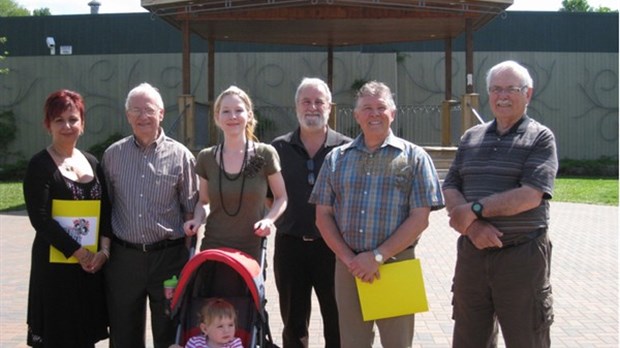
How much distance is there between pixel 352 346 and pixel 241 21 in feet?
41.3

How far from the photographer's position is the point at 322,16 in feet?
49.4

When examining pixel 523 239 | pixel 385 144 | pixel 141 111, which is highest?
pixel 141 111

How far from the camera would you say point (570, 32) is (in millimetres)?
25547

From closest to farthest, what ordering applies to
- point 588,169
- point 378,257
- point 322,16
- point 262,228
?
point 378,257, point 262,228, point 322,16, point 588,169

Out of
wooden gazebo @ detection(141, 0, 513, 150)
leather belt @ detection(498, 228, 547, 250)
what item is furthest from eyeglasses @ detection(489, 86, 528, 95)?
wooden gazebo @ detection(141, 0, 513, 150)

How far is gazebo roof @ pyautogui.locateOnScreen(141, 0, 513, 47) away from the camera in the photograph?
14.2 meters

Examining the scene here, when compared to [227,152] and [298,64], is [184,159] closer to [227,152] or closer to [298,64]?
[227,152]

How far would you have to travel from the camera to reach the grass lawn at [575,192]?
16609 mm

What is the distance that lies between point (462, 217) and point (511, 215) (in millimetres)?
268

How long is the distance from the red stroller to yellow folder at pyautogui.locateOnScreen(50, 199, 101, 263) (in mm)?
760

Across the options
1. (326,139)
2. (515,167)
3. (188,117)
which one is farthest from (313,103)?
(188,117)

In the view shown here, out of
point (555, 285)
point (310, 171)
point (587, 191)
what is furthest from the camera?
point (587, 191)

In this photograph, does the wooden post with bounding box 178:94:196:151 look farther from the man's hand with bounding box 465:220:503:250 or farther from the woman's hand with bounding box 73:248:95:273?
the man's hand with bounding box 465:220:503:250

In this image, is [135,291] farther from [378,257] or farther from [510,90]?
[510,90]
